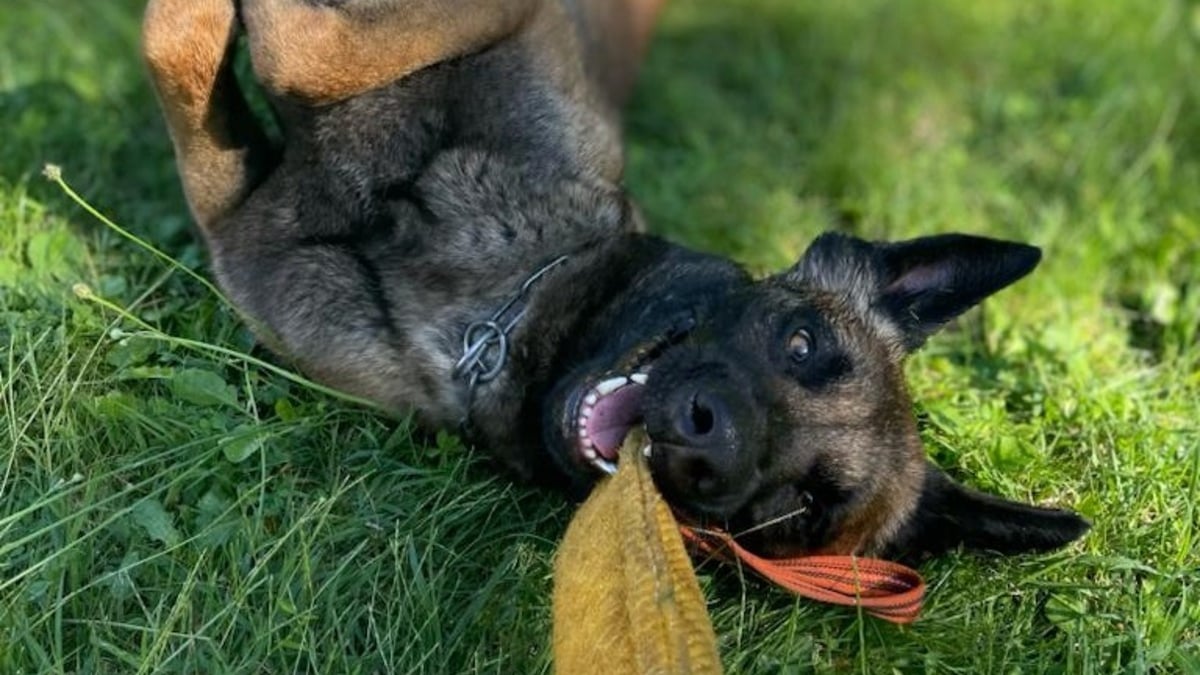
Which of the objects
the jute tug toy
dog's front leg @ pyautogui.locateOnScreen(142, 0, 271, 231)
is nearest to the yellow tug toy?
the jute tug toy

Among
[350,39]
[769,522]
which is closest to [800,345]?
[769,522]

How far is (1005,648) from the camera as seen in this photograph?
3.65m

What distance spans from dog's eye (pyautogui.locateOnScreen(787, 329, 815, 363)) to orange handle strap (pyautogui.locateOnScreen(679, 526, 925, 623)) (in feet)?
1.54

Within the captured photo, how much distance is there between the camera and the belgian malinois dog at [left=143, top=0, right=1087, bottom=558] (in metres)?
3.67

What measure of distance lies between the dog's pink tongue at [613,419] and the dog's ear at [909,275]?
0.70 m

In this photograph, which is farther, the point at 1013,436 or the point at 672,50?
the point at 672,50

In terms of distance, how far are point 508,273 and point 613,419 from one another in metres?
0.65

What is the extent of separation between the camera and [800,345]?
12.1ft

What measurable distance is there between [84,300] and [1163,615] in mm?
2927

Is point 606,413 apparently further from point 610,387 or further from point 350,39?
point 350,39

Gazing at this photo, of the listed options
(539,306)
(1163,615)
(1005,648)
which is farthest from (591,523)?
(1163,615)

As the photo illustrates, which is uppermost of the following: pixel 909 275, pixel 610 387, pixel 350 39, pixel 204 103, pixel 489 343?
pixel 350 39

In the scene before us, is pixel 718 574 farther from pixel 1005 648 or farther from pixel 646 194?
pixel 646 194

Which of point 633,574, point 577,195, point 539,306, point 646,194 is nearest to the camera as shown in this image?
point 633,574
